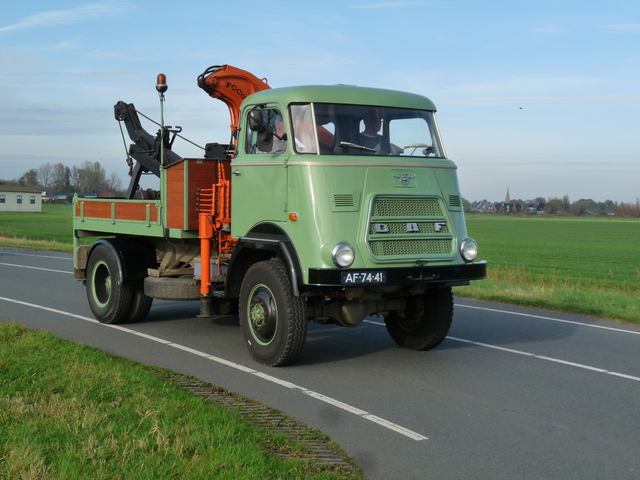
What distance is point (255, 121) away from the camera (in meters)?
7.84

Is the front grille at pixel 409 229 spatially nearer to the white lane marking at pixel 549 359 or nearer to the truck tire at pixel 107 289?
the white lane marking at pixel 549 359

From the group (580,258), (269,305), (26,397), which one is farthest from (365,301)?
(580,258)

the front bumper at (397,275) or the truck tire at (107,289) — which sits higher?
the front bumper at (397,275)

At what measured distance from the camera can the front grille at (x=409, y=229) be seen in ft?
24.4

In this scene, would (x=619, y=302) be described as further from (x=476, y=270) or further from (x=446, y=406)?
(x=446, y=406)

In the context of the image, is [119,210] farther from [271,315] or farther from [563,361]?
[563,361]

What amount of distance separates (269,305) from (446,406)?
7.50 feet

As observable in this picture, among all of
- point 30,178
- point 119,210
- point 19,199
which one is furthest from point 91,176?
point 119,210

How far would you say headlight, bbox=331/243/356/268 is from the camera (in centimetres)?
712

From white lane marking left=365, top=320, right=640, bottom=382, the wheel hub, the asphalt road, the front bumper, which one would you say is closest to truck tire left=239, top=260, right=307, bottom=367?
the wheel hub

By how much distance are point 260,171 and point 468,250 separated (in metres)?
2.38

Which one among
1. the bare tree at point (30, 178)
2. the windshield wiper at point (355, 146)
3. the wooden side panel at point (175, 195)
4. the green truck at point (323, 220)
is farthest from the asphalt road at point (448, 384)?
the bare tree at point (30, 178)

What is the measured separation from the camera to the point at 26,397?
594cm

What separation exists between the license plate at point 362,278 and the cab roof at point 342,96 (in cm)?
192
